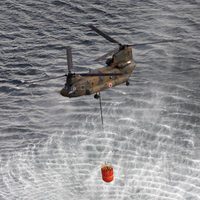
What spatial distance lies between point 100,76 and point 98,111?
14.4m

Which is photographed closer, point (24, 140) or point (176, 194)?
point (176, 194)

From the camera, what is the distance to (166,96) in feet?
210

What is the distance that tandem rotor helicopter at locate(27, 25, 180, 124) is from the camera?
4641 centimetres

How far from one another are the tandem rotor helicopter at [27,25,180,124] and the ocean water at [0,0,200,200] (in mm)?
9695

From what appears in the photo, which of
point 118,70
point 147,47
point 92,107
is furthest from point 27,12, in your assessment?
point 118,70

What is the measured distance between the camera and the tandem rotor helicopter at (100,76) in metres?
46.4

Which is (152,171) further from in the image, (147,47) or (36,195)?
(147,47)

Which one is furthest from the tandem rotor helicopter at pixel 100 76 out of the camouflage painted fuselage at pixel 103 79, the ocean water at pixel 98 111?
the ocean water at pixel 98 111

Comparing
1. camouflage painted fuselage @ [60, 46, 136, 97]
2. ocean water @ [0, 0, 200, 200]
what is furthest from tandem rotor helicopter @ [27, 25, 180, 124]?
ocean water @ [0, 0, 200, 200]

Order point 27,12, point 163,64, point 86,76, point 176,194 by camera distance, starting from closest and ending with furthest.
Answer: point 86,76 < point 176,194 < point 163,64 < point 27,12

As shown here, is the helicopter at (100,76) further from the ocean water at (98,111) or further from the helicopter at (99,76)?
the ocean water at (98,111)

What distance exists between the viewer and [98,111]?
62.3 meters

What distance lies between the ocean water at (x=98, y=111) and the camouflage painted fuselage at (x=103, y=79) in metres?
9.78

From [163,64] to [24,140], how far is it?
2557 centimetres
